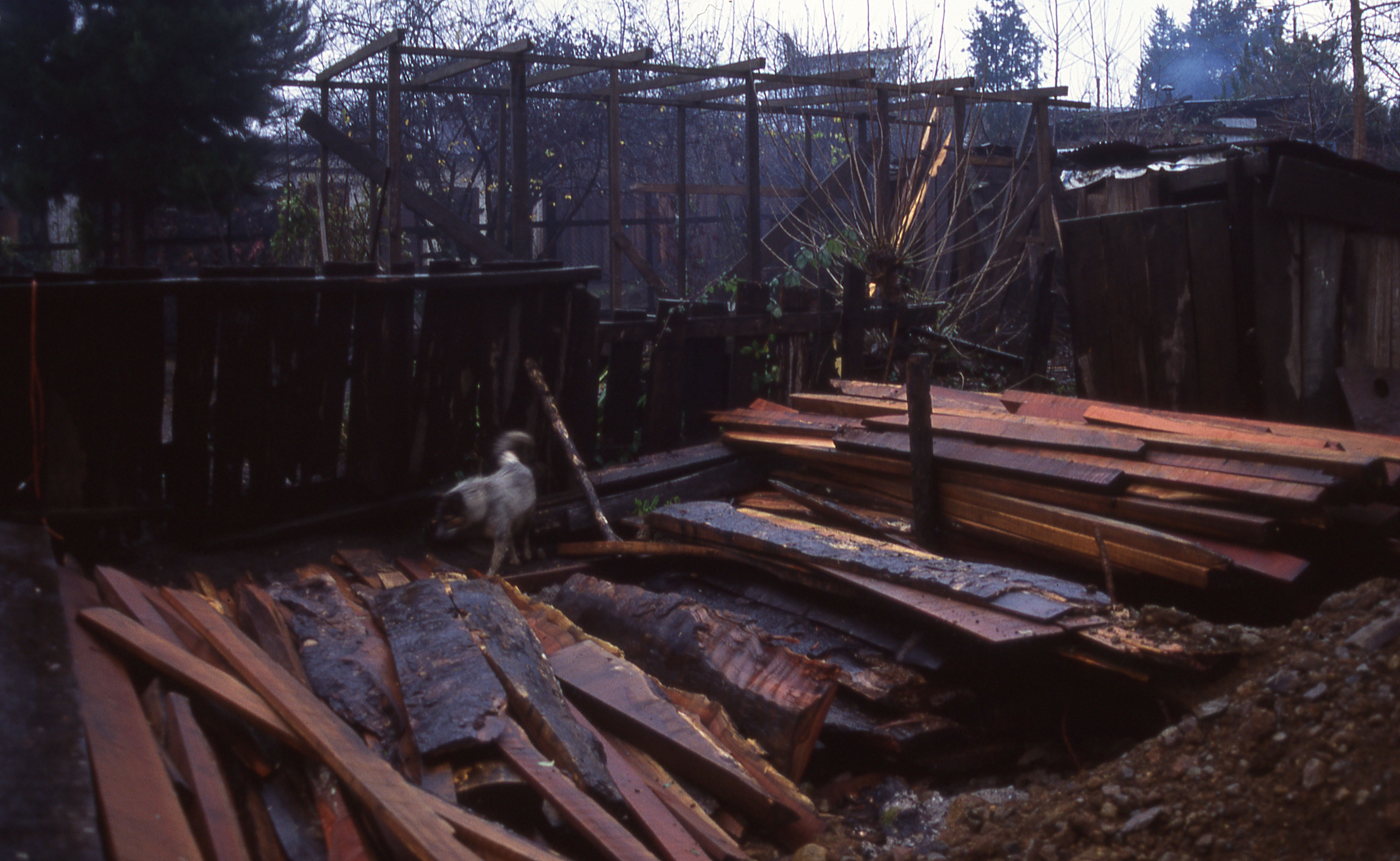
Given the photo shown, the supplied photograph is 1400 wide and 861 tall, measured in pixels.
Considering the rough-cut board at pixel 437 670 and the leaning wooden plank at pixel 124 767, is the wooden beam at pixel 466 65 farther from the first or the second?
the leaning wooden plank at pixel 124 767

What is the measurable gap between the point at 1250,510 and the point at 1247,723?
5.18ft

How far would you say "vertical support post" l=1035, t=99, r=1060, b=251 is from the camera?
10969mm

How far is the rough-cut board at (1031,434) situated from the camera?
14.4ft

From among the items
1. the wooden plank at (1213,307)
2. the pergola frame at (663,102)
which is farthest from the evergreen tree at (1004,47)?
the wooden plank at (1213,307)

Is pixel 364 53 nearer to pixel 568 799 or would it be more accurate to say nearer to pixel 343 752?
pixel 343 752

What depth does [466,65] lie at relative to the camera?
30.7 ft

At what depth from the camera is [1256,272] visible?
5867mm

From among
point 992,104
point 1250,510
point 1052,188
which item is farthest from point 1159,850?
point 992,104

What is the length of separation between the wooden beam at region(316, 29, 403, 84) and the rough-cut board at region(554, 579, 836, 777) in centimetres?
597

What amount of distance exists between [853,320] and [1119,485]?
11.5ft

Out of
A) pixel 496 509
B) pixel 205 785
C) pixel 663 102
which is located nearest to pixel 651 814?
pixel 205 785

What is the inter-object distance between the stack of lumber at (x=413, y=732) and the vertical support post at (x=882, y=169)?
5416 millimetres

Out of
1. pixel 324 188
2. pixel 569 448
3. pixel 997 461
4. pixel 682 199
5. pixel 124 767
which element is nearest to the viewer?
pixel 124 767

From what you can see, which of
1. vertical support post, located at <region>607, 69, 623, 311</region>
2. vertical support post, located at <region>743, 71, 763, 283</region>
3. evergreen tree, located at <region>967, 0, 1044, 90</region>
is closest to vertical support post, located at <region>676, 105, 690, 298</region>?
vertical support post, located at <region>743, 71, 763, 283</region>
